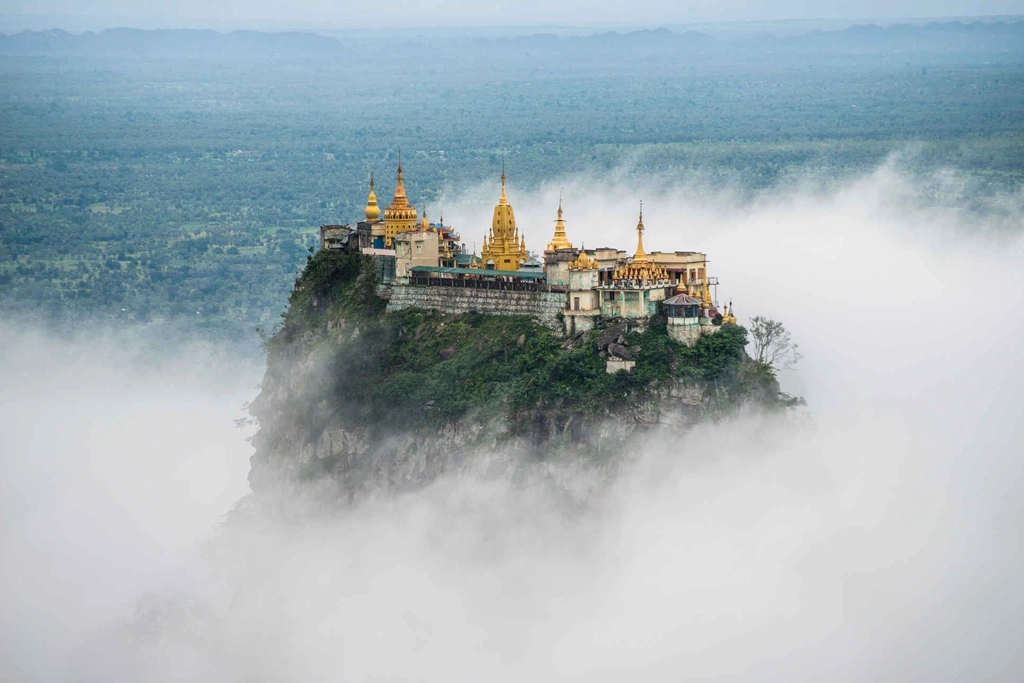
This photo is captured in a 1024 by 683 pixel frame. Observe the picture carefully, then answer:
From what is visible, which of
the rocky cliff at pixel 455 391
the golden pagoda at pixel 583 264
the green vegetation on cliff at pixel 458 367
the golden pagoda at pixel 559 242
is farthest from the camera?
the golden pagoda at pixel 559 242

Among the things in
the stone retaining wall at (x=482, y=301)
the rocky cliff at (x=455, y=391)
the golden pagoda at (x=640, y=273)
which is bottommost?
the rocky cliff at (x=455, y=391)

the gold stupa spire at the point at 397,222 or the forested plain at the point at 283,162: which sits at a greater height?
the gold stupa spire at the point at 397,222

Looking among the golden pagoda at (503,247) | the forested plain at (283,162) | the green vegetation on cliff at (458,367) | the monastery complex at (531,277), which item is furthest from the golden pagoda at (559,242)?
the forested plain at (283,162)

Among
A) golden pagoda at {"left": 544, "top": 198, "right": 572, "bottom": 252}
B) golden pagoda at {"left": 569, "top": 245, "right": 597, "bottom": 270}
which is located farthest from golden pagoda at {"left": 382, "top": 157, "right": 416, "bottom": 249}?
golden pagoda at {"left": 569, "top": 245, "right": 597, "bottom": 270}

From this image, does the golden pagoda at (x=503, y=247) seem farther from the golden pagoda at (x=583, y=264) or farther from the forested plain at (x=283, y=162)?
the forested plain at (x=283, y=162)

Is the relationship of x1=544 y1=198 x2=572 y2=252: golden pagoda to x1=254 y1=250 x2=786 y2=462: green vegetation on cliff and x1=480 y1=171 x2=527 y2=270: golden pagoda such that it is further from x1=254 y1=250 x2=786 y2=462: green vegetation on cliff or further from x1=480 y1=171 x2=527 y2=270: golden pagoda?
x1=254 y1=250 x2=786 y2=462: green vegetation on cliff

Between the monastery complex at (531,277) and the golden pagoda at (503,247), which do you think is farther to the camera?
the golden pagoda at (503,247)

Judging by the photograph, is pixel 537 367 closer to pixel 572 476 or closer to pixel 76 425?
pixel 572 476

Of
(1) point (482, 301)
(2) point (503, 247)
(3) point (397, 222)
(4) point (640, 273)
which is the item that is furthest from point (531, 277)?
(3) point (397, 222)
